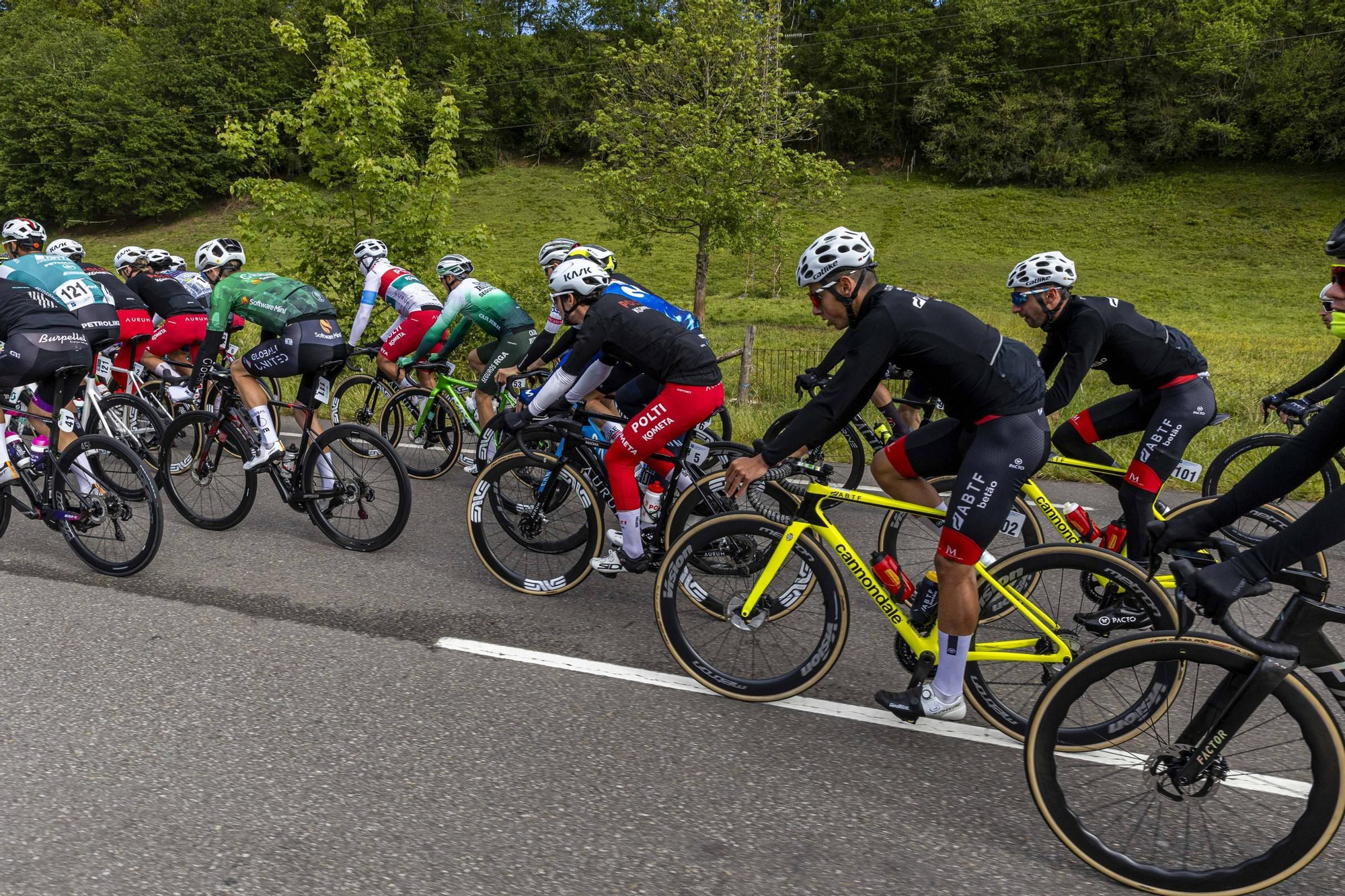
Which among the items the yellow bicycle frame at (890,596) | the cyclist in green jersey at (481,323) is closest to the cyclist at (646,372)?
the yellow bicycle frame at (890,596)

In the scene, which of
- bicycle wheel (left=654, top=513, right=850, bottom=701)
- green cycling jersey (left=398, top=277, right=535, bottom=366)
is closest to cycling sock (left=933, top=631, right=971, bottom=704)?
bicycle wheel (left=654, top=513, right=850, bottom=701)

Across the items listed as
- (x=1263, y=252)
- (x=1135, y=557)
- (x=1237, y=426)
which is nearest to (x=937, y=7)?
(x=1263, y=252)

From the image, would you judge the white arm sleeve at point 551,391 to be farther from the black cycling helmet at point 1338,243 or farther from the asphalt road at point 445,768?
the black cycling helmet at point 1338,243

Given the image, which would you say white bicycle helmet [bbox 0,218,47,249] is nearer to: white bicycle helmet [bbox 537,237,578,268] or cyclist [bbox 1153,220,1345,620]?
white bicycle helmet [bbox 537,237,578,268]

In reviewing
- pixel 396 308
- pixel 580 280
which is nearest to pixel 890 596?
pixel 580 280

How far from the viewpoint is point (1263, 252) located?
49.8 metres

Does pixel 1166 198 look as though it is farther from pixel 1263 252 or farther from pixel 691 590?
pixel 691 590

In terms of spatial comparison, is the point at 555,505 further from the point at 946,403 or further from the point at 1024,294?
the point at 1024,294

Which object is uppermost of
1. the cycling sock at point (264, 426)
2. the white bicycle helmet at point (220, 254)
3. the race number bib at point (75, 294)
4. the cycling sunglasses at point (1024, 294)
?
the cycling sunglasses at point (1024, 294)

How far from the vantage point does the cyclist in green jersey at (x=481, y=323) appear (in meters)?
8.15

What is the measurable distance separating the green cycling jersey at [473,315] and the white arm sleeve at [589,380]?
2.79m

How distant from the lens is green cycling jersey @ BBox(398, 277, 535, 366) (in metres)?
8.16

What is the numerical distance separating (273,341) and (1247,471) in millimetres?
7023

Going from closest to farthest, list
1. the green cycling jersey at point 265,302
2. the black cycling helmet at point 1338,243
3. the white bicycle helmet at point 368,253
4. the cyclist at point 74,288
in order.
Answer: the black cycling helmet at point 1338,243
the cyclist at point 74,288
the green cycling jersey at point 265,302
the white bicycle helmet at point 368,253
